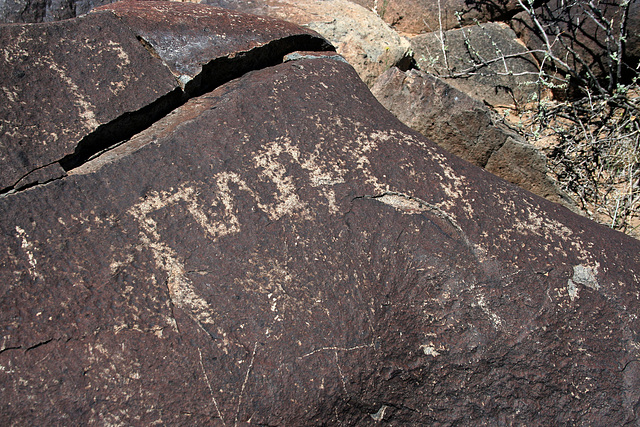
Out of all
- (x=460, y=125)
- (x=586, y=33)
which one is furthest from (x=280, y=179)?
(x=586, y=33)

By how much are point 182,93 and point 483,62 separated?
8.45ft

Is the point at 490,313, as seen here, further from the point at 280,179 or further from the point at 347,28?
the point at 347,28

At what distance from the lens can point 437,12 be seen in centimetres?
351

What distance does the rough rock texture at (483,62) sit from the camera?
11.0 feet

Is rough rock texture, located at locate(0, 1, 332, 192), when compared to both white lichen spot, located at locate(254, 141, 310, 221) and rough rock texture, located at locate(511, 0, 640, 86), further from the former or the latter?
rough rock texture, located at locate(511, 0, 640, 86)

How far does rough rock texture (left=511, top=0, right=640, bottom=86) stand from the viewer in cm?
291

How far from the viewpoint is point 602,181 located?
110 inches

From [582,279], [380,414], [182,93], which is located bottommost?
[380,414]

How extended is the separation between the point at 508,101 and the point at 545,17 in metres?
0.57

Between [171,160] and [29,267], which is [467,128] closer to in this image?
[171,160]

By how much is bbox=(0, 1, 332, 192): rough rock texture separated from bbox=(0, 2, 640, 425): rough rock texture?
6 centimetres

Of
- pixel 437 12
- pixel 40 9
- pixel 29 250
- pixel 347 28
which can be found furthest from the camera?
pixel 437 12

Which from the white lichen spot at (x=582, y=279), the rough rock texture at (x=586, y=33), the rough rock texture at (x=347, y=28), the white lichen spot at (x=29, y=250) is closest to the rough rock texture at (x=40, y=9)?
the rough rock texture at (x=347, y=28)

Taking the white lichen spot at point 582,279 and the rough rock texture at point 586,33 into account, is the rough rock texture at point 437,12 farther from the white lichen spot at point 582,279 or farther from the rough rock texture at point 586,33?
the white lichen spot at point 582,279
